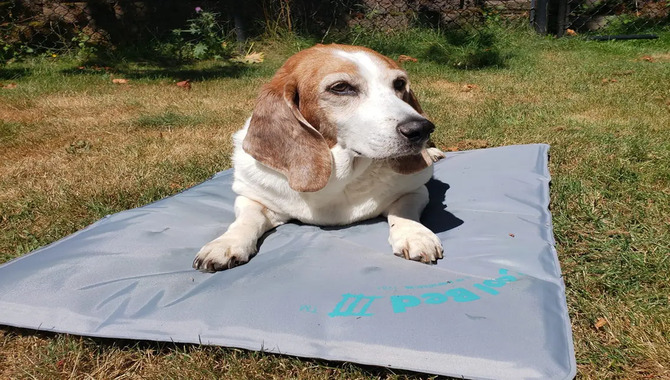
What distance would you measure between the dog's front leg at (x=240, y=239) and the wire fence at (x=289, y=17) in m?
7.68

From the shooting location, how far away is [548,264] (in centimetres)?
227

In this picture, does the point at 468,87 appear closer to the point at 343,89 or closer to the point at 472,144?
the point at 472,144

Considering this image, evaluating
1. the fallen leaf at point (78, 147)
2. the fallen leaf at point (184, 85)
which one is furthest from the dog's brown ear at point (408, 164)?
the fallen leaf at point (184, 85)

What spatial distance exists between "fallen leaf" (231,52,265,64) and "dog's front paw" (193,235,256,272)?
24.6 feet

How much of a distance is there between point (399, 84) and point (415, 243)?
36.1 inches

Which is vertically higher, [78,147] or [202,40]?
[202,40]

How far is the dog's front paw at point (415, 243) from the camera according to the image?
238cm

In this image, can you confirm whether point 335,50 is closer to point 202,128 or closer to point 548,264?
point 548,264

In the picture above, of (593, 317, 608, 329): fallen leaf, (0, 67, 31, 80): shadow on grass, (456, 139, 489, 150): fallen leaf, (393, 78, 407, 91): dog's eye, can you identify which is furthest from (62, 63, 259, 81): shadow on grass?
(593, 317, 608, 329): fallen leaf

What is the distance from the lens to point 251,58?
9625mm

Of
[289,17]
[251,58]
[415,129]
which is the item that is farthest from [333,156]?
[289,17]

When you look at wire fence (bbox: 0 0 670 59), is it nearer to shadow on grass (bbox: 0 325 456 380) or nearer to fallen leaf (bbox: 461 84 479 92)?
fallen leaf (bbox: 461 84 479 92)

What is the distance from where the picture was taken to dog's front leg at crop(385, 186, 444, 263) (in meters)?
2.39

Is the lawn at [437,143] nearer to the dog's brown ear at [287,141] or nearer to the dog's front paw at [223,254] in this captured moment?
the dog's front paw at [223,254]
